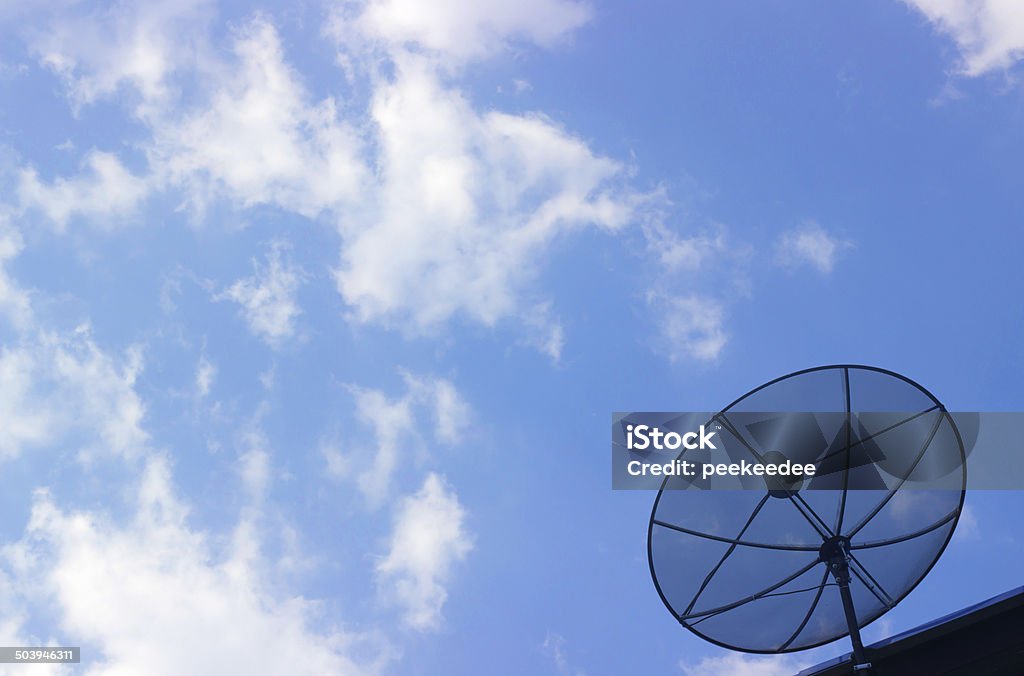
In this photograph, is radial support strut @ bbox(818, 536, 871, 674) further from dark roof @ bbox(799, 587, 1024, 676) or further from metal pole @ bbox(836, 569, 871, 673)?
dark roof @ bbox(799, 587, 1024, 676)

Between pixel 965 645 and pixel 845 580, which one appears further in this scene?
pixel 965 645

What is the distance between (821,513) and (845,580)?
1177mm

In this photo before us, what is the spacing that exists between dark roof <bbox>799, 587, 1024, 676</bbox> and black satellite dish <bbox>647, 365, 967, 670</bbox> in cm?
44

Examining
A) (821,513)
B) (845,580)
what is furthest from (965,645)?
(845,580)

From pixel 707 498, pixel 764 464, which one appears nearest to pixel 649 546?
pixel 707 498

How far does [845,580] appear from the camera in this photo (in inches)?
254

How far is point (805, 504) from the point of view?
7.56 meters

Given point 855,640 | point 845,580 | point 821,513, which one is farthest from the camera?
point 821,513

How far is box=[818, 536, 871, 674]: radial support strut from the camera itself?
580 cm

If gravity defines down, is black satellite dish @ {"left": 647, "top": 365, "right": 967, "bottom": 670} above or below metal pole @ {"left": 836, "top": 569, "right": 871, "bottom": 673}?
above

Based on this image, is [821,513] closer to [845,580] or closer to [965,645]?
[845,580]

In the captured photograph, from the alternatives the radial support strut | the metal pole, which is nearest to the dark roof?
the radial support strut

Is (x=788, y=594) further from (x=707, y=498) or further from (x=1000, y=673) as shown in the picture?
(x=1000, y=673)

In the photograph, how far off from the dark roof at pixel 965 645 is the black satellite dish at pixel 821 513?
441mm
